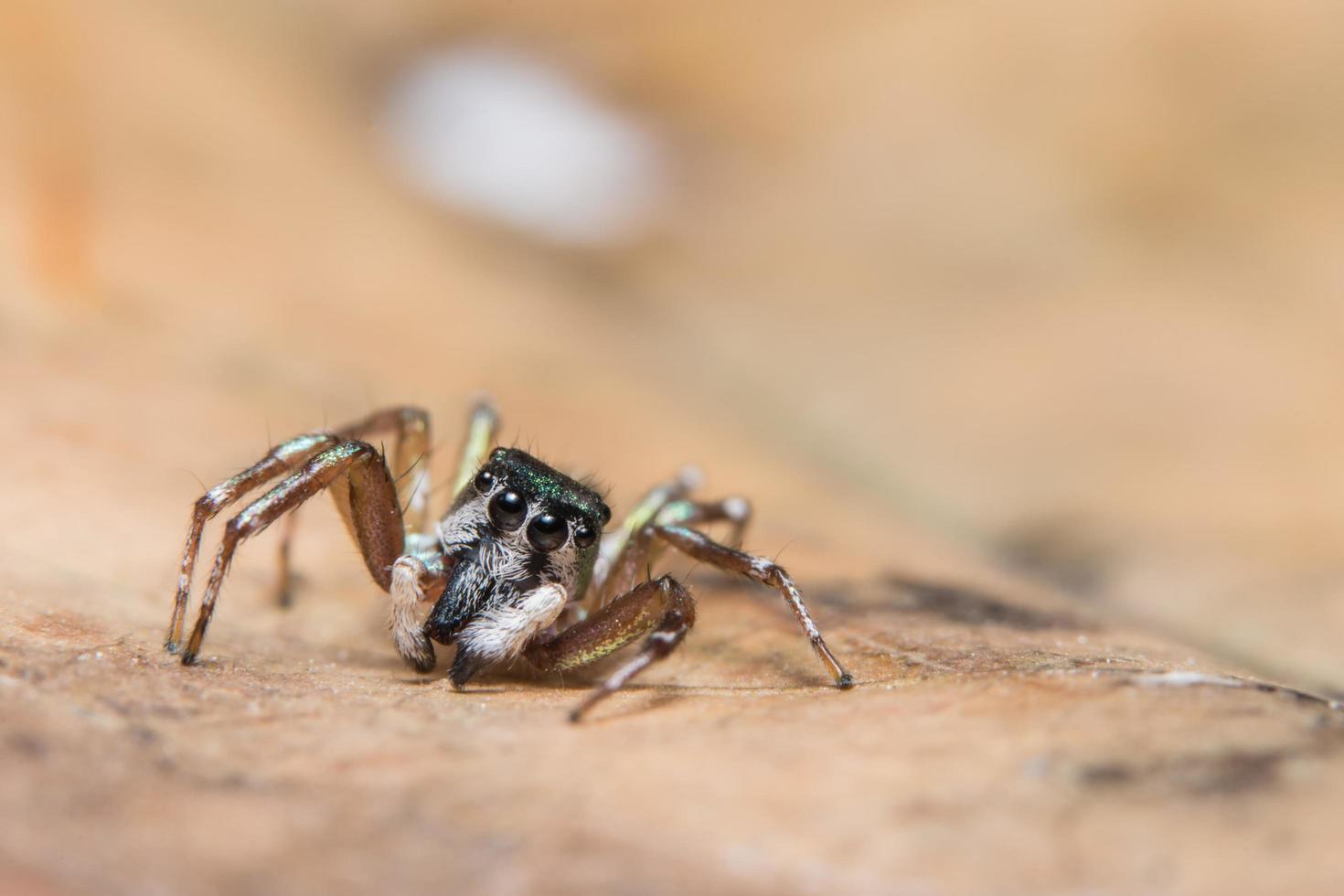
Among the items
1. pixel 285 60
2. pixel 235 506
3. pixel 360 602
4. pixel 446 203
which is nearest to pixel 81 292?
pixel 235 506

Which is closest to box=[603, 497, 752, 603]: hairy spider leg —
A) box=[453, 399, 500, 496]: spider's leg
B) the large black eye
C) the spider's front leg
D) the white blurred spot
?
the spider's front leg

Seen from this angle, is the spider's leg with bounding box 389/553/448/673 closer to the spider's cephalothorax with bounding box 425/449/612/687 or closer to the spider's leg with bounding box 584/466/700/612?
the spider's cephalothorax with bounding box 425/449/612/687

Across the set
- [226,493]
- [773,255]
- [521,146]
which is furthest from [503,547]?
[521,146]

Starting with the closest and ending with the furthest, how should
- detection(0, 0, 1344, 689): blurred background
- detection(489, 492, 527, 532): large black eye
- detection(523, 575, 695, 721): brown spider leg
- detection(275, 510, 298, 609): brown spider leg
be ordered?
detection(523, 575, 695, 721): brown spider leg, detection(489, 492, 527, 532): large black eye, detection(275, 510, 298, 609): brown spider leg, detection(0, 0, 1344, 689): blurred background

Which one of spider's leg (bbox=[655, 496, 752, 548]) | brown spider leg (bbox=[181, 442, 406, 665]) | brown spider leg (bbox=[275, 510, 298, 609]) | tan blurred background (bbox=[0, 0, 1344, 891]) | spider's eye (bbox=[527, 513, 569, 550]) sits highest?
tan blurred background (bbox=[0, 0, 1344, 891])

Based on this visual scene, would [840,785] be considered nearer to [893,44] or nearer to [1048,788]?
[1048,788]

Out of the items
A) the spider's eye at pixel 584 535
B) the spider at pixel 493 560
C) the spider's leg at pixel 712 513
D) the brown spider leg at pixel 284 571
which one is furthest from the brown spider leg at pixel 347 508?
the spider's leg at pixel 712 513

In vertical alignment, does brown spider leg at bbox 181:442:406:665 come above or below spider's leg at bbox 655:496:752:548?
below

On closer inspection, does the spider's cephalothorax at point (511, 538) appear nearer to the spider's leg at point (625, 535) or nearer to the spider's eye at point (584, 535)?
the spider's eye at point (584, 535)

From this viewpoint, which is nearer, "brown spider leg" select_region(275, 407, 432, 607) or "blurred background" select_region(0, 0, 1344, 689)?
"brown spider leg" select_region(275, 407, 432, 607)
